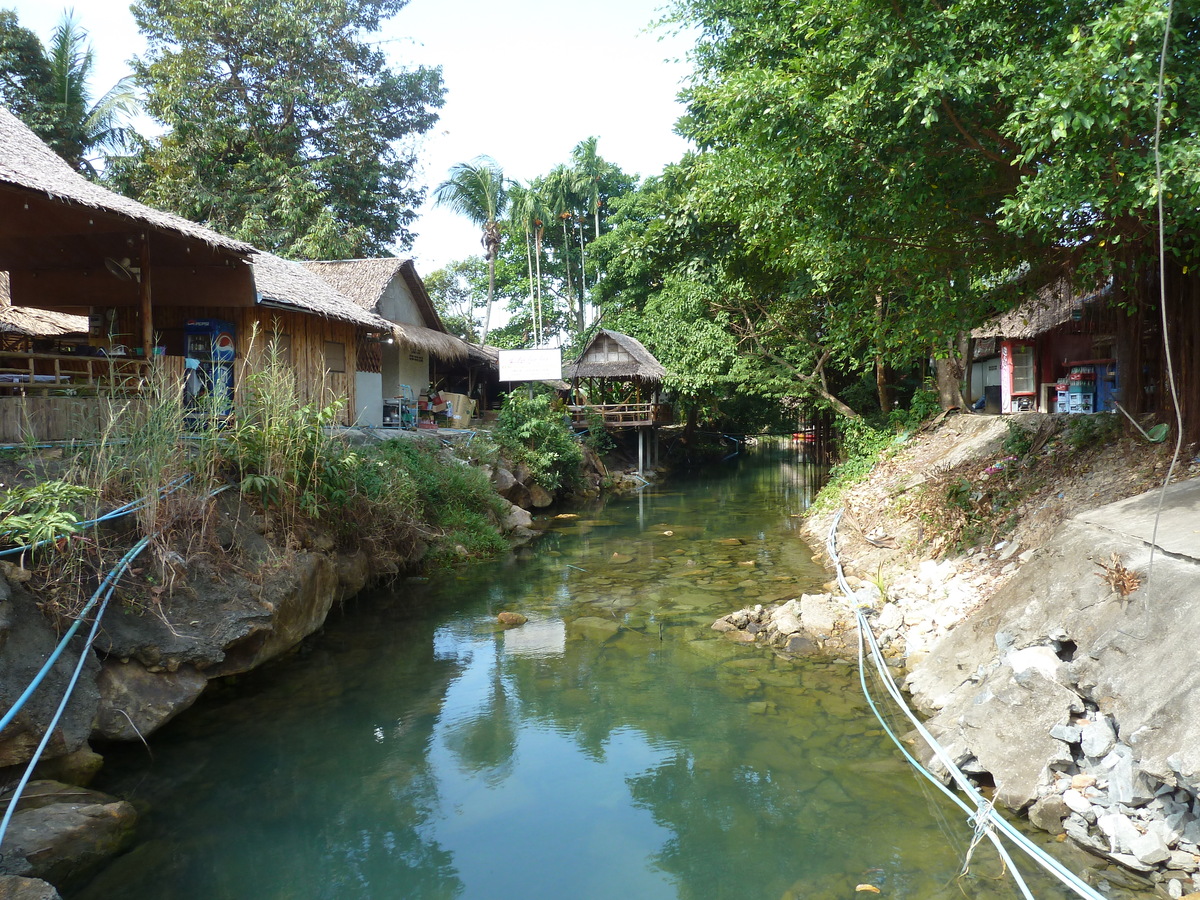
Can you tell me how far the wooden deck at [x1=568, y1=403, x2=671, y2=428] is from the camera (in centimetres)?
2484

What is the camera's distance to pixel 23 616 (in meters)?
5.24

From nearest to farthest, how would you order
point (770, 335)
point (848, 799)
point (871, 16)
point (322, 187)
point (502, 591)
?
1. point (848, 799)
2. point (871, 16)
3. point (502, 591)
4. point (770, 335)
5. point (322, 187)

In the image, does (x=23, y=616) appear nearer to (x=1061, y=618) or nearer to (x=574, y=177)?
(x=1061, y=618)

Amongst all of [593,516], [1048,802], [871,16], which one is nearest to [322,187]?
[593,516]

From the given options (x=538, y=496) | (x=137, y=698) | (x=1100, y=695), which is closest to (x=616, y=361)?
(x=538, y=496)

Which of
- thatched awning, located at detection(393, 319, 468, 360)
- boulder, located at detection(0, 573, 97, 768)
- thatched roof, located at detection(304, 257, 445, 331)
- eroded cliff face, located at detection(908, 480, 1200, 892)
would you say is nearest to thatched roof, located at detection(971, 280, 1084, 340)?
eroded cliff face, located at detection(908, 480, 1200, 892)

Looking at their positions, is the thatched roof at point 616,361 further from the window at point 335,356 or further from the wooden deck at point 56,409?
the wooden deck at point 56,409

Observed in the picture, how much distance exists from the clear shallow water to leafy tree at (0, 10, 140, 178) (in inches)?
855

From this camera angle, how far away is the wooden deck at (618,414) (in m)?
24.8

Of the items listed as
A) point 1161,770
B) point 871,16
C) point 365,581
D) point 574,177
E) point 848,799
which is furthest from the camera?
point 574,177

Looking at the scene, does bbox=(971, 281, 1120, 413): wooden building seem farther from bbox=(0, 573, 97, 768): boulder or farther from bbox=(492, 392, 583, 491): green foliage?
bbox=(0, 573, 97, 768): boulder

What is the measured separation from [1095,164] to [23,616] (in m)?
8.14

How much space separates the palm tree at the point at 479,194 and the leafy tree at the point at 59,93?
1095 cm

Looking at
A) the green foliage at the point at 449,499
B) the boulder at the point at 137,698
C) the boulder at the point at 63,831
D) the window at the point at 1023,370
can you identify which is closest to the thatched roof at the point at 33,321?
the green foliage at the point at 449,499
